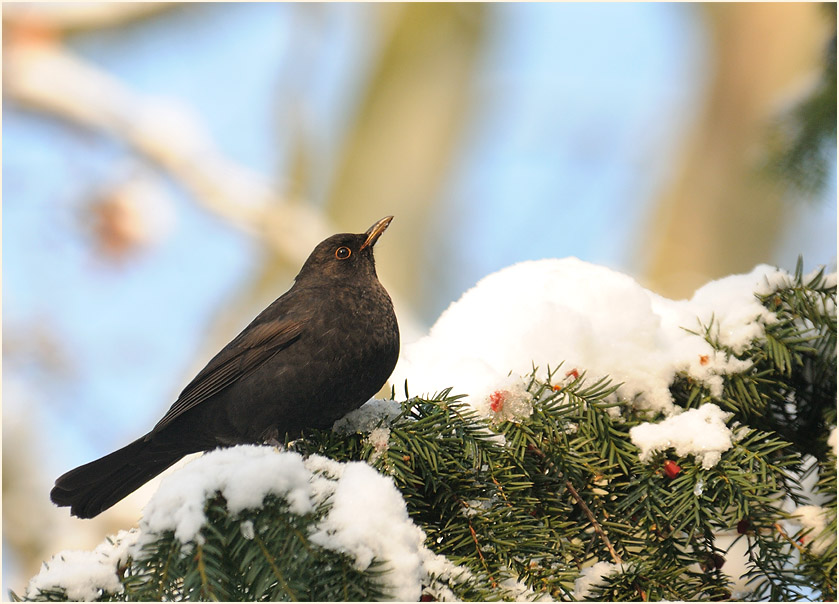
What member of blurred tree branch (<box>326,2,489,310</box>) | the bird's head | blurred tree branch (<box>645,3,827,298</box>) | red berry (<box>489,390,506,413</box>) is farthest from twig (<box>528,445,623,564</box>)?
blurred tree branch (<box>326,2,489,310</box>)

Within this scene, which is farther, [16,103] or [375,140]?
[375,140]

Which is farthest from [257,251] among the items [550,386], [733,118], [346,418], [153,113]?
[550,386]

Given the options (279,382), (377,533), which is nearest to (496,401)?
(377,533)

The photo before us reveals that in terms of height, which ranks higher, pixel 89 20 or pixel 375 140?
pixel 89 20

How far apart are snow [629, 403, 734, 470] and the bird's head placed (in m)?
1.60

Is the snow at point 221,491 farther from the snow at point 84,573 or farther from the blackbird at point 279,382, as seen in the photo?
the blackbird at point 279,382

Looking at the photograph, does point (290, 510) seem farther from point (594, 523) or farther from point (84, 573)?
point (594, 523)

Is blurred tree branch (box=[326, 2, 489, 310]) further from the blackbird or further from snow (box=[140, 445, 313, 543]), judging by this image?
snow (box=[140, 445, 313, 543])

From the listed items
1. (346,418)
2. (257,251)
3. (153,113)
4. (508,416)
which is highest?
(153,113)

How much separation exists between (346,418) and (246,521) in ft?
3.26

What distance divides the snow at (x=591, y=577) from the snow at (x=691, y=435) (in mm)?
299

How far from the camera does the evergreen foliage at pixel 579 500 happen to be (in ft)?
5.12

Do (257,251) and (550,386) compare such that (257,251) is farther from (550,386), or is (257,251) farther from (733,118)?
(550,386)

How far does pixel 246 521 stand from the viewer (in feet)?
5.19
